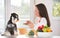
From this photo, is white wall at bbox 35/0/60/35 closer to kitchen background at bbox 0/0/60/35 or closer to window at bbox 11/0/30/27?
kitchen background at bbox 0/0/60/35

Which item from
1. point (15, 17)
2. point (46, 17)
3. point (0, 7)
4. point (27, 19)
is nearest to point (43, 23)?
point (46, 17)

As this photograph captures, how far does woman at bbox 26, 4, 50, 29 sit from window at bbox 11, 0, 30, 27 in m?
0.10

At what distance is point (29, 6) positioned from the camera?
1.52 metres

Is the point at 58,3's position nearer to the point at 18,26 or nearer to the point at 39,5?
the point at 39,5

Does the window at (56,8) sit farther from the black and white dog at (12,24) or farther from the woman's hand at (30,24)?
the black and white dog at (12,24)

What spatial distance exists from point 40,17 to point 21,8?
0.78 feet

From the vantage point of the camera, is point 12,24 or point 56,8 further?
point 56,8

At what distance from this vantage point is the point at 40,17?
1464mm

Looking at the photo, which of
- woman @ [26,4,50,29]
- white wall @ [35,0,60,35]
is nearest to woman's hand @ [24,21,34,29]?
woman @ [26,4,50,29]

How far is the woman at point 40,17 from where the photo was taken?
1444 mm

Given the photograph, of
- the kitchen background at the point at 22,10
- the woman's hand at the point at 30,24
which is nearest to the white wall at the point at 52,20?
the kitchen background at the point at 22,10

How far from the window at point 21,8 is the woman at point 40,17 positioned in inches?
3.9

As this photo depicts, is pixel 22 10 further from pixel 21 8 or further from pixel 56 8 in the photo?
pixel 56 8

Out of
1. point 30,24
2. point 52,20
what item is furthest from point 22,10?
point 52,20
